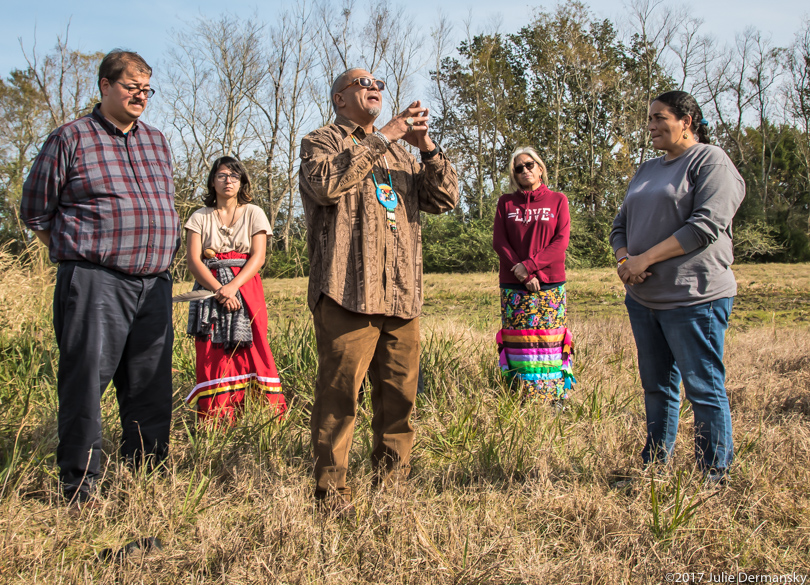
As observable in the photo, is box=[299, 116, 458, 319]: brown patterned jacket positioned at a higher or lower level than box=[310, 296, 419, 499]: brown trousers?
higher

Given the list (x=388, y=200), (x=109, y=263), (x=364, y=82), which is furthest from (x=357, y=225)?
(x=109, y=263)

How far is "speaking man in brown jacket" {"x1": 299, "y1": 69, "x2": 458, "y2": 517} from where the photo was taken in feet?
8.72

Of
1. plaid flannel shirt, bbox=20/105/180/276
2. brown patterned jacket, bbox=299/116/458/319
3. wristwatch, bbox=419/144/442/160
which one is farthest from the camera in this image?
wristwatch, bbox=419/144/442/160

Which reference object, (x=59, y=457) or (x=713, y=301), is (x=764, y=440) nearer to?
(x=713, y=301)

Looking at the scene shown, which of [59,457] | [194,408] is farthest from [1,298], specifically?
[59,457]

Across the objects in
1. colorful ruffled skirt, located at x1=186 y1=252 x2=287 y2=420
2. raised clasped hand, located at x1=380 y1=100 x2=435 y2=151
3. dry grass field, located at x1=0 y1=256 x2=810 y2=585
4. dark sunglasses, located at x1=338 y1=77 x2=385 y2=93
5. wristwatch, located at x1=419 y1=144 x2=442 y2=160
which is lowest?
dry grass field, located at x1=0 y1=256 x2=810 y2=585

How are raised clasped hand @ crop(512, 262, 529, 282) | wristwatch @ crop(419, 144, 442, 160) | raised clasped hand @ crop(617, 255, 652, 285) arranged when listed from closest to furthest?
wristwatch @ crop(419, 144, 442, 160) → raised clasped hand @ crop(617, 255, 652, 285) → raised clasped hand @ crop(512, 262, 529, 282)

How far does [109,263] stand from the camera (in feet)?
9.04

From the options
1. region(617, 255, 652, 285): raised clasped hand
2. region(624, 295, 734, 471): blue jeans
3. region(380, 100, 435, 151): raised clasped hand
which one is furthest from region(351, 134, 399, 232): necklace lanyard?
region(624, 295, 734, 471): blue jeans

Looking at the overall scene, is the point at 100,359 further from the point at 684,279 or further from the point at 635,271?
the point at 684,279

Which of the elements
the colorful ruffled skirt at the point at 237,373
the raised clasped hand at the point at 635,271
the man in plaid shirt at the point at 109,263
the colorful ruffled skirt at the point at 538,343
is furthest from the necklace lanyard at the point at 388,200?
the colorful ruffled skirt at the point at 538,343

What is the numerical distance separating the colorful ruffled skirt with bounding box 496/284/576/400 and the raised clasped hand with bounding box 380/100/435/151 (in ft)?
6.30

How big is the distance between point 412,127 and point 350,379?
1.17 m

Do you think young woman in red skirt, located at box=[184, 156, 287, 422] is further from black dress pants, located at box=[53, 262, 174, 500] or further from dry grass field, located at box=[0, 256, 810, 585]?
black dress pants, located at box=[53, 262, 174, 500]
